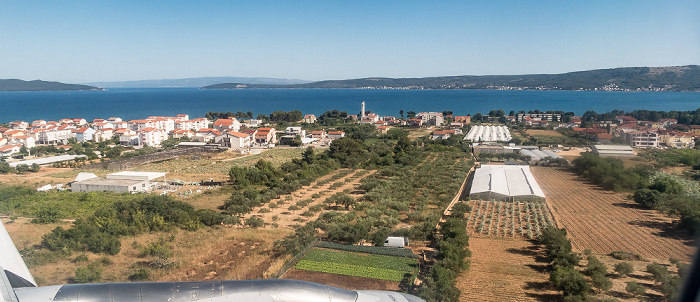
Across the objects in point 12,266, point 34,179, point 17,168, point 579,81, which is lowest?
point 34,179

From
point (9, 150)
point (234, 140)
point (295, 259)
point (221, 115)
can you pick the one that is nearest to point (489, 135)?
point (234, 140)

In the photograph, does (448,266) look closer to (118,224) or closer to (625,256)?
(625,256)

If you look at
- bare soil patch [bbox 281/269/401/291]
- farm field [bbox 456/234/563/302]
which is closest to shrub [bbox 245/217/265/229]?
bare soil patch [bbox 281/269/401/291]

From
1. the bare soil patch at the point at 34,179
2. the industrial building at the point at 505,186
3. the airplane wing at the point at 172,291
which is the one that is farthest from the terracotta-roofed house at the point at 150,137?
the airplane wing at the point at 172,291

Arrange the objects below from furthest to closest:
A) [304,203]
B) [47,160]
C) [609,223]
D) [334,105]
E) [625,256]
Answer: [334,105] < [47,160] < [304,203] < [609,223] < [625,256]

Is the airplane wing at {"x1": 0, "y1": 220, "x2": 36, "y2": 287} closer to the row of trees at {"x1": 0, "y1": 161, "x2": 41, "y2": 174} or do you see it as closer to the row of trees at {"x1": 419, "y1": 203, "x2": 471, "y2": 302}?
the row of trees at {"x1": 419, "y1": 203, "x2": 471, "y2": 302}

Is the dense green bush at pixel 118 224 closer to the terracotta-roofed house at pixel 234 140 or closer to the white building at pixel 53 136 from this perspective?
the terracotta-roofed house at pixel 234 140

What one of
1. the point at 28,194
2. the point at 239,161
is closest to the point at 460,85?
the point at 239,161
